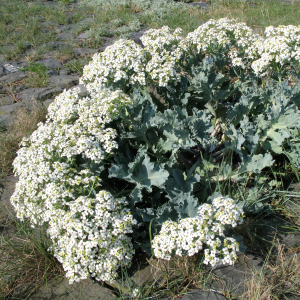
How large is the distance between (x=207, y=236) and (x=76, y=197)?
3.54 ft

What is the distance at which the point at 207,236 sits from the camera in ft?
5.59

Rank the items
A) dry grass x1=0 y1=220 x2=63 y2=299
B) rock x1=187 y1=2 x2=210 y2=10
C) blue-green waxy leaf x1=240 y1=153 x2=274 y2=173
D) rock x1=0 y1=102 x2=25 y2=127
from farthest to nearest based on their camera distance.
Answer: rock x1=187 y1=2 x2=210 y2=10
rock x1=0 y1=102 x2=25 y2=127
blue-green waxy leaf x1=240 y1=153 x2=274 y2=173
dry grass x1=0 y1=220 x2=63 y2=299

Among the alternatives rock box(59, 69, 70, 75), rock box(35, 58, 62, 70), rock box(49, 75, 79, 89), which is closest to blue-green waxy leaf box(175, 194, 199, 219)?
rock box(49, 75, 79, 89)

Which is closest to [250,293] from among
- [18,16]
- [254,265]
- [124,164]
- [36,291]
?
[254,265]

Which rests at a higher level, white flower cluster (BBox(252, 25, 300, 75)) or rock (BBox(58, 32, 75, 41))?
white flower cluster (BBox(252, 25, 300, 75))

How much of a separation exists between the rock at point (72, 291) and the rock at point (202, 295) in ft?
1.76

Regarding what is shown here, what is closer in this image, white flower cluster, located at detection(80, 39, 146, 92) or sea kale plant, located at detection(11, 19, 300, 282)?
sea kale plant, located at detection(11, 19, 300, 282)

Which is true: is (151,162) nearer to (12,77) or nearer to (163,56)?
(163,56)

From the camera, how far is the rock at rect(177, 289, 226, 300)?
6.21 ft

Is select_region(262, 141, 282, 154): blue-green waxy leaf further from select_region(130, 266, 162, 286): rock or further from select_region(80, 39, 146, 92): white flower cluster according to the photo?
select_region(130, 266, 162, 286): rock

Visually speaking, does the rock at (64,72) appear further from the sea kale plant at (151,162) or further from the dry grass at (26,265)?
the dry grass at (26,265)

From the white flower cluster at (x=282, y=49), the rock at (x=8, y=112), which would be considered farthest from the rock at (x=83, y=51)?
the white flower cluster at (x=282, y=49)

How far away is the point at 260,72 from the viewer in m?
2.94

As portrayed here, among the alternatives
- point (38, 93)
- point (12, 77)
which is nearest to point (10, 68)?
point (12, 77)
